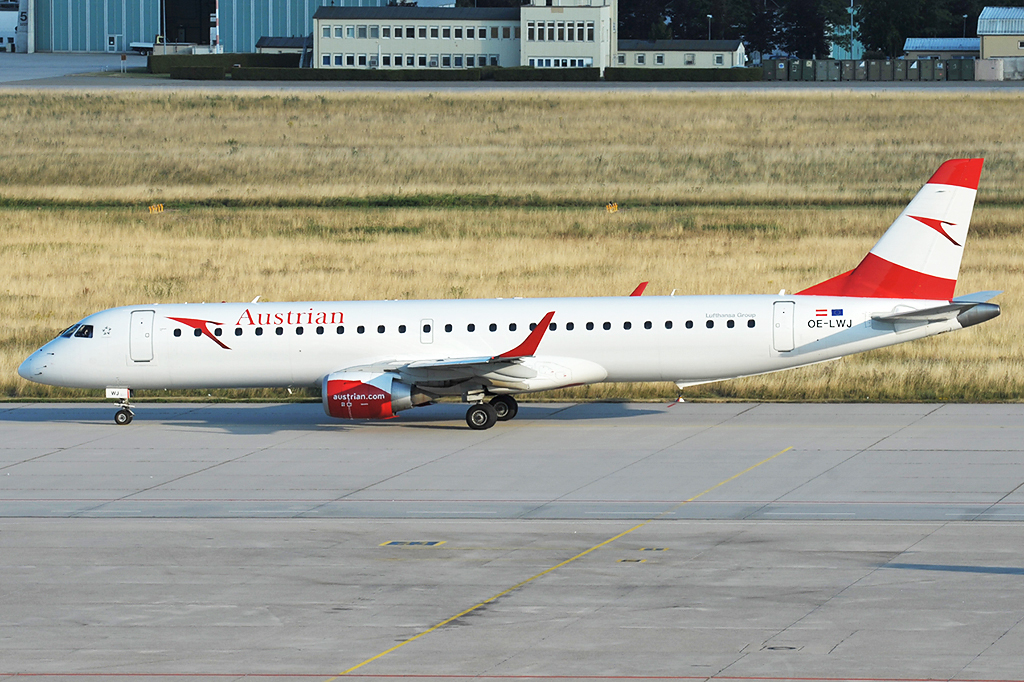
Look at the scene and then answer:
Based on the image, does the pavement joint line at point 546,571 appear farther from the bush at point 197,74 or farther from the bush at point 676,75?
the bush at point 197,74

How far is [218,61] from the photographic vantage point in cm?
15700

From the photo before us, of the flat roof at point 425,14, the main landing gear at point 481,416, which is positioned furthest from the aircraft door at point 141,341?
the flat roof at point 425,14

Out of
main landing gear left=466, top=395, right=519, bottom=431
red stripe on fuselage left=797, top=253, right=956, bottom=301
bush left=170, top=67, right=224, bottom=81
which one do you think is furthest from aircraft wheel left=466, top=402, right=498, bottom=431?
bush left=170, top=67, right=224, bottom=81

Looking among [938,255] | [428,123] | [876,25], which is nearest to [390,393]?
[938,255]

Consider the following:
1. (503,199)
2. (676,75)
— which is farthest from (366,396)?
(676,75)

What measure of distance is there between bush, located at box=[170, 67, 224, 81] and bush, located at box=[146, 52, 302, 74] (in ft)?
20.5

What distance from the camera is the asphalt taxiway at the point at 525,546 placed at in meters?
18.6

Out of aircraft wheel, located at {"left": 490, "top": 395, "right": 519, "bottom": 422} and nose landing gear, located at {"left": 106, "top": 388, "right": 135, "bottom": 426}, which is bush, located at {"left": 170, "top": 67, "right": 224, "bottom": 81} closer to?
nose landing gear, located at {"left": 106, "top": 388, "right": 135, "bottom": 426}

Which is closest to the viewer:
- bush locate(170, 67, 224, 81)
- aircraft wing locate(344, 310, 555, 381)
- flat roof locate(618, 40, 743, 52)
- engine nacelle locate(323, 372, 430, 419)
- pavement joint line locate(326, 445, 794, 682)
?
pavement joint line locate(326, 445, 794, 682)

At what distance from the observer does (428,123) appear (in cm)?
10281

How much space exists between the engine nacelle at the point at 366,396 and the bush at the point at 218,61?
408 ft

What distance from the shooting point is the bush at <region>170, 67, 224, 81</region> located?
144 metres

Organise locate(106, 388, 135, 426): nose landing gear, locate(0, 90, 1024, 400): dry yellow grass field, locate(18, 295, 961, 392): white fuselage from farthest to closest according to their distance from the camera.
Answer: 1. locate(0, 90, 1024, 400): dry yellow grass field
2. locate(106, 388, 135, 426): nose landing gear
3. locate(18, 295, 961, 392): white fuselage

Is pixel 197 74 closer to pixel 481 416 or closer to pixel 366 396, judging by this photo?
pixel 481 416
